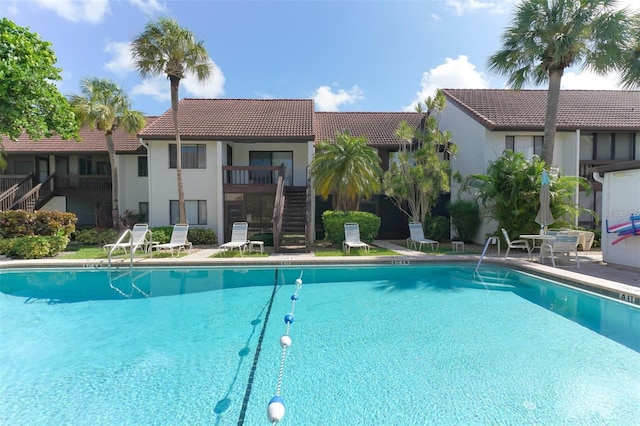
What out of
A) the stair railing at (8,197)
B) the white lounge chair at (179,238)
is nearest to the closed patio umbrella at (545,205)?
the white lounge chair at (179,238)

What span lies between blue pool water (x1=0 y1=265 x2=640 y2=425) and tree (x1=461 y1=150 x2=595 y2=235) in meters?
4.83

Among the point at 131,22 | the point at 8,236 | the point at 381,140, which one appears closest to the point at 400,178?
the point at 381,140

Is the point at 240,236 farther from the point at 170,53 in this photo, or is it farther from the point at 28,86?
the point at 28,86

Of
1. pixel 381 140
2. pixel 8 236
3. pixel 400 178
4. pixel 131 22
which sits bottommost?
pixel 8 236

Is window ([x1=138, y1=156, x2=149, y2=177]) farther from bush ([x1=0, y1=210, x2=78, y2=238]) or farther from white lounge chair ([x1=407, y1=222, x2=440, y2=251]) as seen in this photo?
white lounge chair ([x1=407, y1=222, x2=440, y2=251])

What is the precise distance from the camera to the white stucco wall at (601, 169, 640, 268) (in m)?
10.6

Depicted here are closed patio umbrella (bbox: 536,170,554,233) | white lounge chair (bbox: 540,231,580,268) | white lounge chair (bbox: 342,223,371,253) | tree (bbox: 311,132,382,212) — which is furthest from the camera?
tree (bbox: 311,132,382,212)

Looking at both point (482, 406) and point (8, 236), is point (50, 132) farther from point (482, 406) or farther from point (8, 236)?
point (482, 406)

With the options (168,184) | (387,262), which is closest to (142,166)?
(168,184)

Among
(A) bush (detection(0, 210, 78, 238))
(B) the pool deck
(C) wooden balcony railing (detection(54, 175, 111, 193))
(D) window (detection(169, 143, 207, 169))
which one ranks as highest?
(D) window (detection(169, 143, 207, 169))

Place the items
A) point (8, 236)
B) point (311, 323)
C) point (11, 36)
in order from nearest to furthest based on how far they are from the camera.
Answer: point (311, 323), point (11, 36), point (8, 236)

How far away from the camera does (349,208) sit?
16453 millimetres

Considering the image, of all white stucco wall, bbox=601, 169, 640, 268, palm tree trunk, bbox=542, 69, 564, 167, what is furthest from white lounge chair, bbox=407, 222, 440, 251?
white stucco wall, bbox=601, 169, 640, 268

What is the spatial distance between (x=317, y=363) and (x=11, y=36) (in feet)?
42.4
